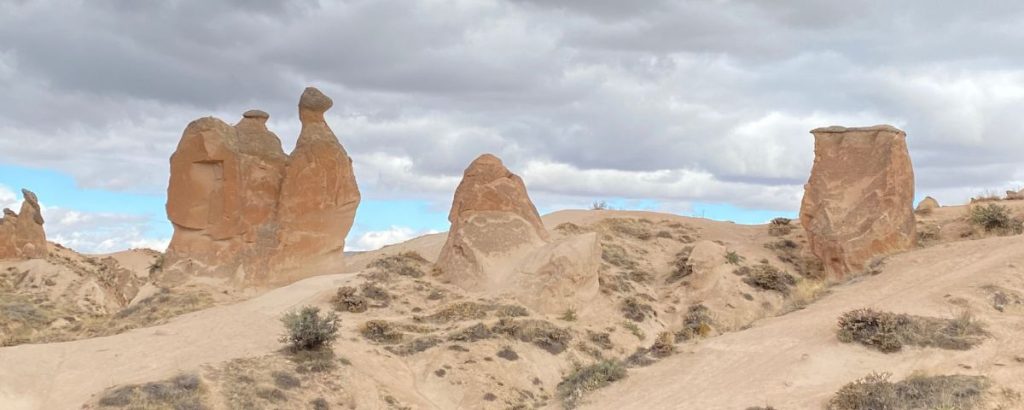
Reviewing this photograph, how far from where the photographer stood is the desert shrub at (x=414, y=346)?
18797 millimetres

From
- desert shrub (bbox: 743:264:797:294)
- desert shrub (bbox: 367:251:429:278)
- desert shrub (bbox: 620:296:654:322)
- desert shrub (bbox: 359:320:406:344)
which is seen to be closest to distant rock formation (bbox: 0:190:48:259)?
desert shrub (bbox: 367:251:429:278)

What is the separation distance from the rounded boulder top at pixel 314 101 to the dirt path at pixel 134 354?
6.75m

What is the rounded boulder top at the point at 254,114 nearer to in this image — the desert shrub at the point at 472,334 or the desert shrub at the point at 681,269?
the desert shrub at the point at 472,334

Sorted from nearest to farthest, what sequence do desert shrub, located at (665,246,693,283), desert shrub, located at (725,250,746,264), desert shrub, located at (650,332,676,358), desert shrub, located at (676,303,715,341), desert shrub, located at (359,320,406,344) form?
desert shrub, located at (650,332,676,358)
desert shrub, located at (359,320,406,344)
desert shrub, located at (676,303,715,341)
desert shrub, located at (665,246,693,283)
desert shrub, located at (725,250,746,264)

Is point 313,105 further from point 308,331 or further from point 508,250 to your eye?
point 308,331

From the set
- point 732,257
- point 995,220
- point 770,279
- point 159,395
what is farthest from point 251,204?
point 995,220

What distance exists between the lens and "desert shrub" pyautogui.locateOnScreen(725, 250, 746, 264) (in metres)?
29.3

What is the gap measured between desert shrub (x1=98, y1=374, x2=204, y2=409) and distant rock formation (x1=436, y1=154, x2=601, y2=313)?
9.50 meters

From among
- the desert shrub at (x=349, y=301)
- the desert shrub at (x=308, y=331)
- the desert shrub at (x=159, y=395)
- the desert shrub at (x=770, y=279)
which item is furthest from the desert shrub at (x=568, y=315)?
the desert shrub at (x=159, y=395)

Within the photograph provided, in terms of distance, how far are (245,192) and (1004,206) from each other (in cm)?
2516

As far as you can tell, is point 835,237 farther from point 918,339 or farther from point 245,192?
point 245,192

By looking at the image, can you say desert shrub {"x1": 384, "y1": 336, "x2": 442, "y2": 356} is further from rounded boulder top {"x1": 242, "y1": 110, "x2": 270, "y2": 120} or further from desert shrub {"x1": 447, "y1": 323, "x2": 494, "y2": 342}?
rounded boulder top {"x1": 242, "y1": 110, "x2": 270, "y2": 120}

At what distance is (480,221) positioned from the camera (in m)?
25.0

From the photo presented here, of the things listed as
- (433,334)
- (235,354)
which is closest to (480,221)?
(433,334)
